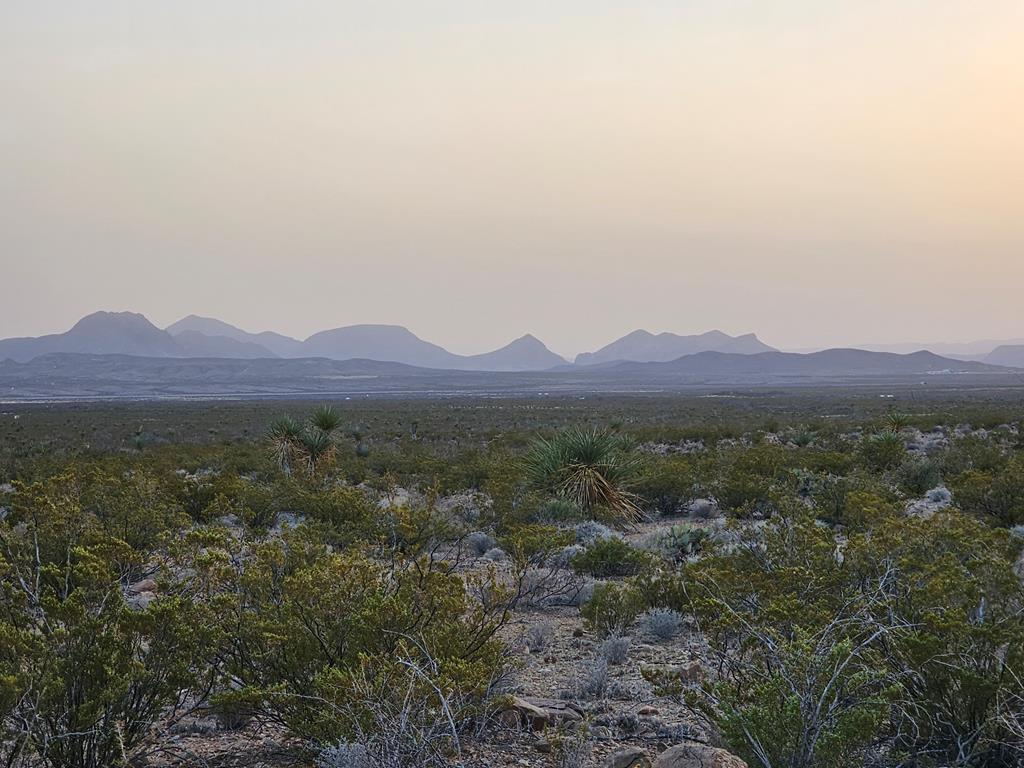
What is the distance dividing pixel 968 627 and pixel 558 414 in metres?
48.8

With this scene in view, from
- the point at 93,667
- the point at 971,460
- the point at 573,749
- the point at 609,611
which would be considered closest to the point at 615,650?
the point at 609,611

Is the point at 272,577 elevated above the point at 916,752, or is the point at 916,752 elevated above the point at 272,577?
the point at 272,577

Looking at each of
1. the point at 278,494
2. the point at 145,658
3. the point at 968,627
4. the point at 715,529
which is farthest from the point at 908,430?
the point at 145,658

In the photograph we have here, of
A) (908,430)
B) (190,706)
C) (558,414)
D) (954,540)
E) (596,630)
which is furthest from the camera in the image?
(558,414)

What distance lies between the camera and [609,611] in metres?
7.02

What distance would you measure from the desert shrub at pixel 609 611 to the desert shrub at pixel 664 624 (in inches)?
7.0

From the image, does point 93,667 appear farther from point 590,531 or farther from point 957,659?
point 590,531

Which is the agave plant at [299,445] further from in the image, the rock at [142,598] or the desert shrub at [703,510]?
the rock at [142,598]

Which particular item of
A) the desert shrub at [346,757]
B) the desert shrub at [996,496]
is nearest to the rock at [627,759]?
the desert shrub at [346,757]

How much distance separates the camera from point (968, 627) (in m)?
4.14

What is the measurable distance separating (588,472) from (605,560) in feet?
13.6

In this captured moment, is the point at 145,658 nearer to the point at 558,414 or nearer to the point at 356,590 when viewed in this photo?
the point at 356,590

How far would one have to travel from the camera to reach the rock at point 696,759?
3.55m

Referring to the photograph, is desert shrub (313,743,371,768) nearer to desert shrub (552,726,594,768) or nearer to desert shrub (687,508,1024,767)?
desert shrub (552,726,594,768)
